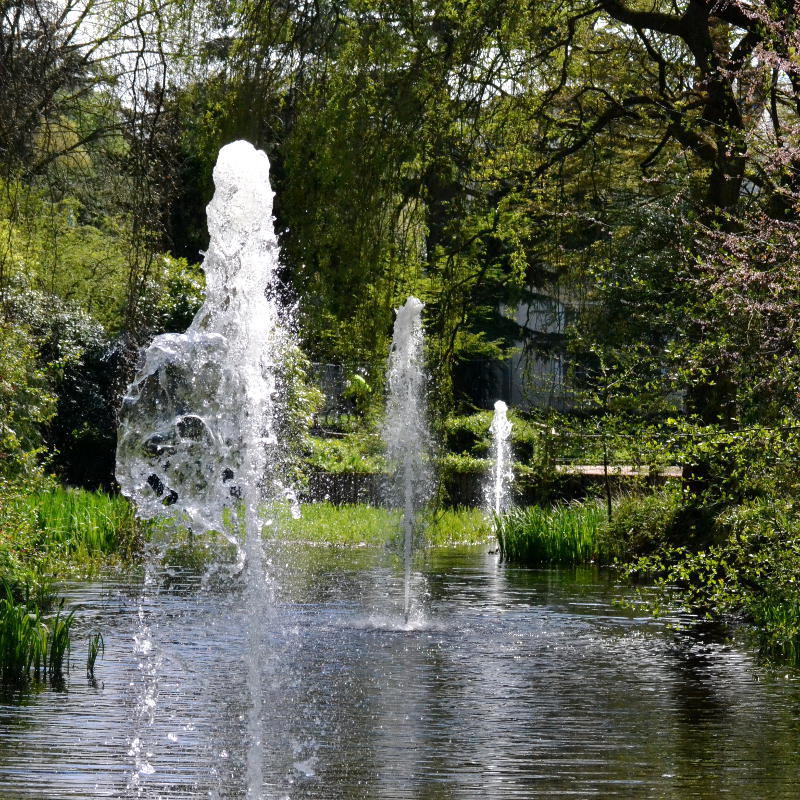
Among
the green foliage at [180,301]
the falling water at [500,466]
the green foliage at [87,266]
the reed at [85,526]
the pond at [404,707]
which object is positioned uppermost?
the green foliage at [87,266]

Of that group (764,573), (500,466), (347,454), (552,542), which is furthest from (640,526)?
(347,454)

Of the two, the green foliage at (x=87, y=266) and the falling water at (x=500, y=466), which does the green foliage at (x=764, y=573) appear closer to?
the falling water at (x=500, y=466)

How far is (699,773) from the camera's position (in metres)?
5.53

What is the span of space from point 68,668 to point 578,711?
A: 2.92m

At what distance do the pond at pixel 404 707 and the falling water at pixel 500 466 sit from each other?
364 inches

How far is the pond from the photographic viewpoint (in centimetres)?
536

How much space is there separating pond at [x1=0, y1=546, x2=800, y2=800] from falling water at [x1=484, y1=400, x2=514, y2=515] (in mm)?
9249

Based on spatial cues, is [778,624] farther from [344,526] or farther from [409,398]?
[344,526]

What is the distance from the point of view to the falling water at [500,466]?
20.0 metres

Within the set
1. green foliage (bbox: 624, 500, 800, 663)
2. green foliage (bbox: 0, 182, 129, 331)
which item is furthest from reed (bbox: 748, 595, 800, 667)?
green foliage (bbox: 0, 182, 129, 331)

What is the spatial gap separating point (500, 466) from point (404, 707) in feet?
45.4

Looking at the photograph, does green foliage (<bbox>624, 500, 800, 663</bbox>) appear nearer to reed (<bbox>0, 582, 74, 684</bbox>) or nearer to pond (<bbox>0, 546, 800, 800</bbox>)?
pond (<bbox>0, 546, 800, 800</bbox>)

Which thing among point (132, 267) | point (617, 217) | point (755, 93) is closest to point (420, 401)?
point (617, 217)

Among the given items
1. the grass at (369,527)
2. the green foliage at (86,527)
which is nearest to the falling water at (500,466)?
the grass at (369,527)
